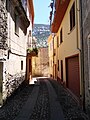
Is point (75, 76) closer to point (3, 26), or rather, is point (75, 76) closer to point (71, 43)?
point (71, 43)

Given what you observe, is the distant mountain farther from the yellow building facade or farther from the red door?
the red door

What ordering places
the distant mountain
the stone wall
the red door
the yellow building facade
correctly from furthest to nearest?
the distant mountain, the red door, the yellow building facade, the stone wall

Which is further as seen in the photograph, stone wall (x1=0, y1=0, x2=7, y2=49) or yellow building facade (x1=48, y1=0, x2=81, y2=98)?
yellow building facade (x1=48, y1=0, x2=81, y2=98)

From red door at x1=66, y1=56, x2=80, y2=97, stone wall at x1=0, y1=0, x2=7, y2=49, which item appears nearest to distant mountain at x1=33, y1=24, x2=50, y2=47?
red door at x1=66, y1=56, x2=80, y2=97

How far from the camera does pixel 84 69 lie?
24.2ft

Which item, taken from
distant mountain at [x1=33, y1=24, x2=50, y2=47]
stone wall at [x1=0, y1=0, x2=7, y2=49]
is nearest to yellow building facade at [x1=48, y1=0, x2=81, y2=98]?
stone wall at [x1=0, y1=0, x2=7, y2=49]

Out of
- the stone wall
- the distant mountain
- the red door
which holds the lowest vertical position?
the red door

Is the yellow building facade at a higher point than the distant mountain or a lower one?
lower

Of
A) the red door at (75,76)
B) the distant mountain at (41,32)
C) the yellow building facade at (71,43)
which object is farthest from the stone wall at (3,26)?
the distant mountain at (41,32)

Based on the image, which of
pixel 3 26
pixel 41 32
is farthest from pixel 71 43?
pixel 41 32

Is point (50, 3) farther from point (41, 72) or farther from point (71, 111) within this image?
point (41, 72)

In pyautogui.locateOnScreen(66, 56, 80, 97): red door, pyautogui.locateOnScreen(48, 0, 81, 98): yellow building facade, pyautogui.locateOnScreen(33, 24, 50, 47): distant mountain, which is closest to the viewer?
pyautogui.locateOnScreen(48, 0, 81, 98): yellow building facade

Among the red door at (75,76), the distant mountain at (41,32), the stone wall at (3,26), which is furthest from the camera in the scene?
the distant mountain at (41,32)

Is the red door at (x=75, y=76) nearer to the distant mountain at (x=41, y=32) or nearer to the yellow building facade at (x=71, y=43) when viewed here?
the yellow building facade at (x=71, y=43)
